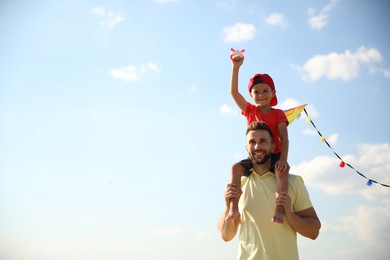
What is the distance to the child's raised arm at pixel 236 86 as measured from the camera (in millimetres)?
4820

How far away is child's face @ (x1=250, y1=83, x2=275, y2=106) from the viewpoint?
16.2ft

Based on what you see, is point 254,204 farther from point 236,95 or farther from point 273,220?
point 236,95

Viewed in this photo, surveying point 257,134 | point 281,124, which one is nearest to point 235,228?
point 257,134

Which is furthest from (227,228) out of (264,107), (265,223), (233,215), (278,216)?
(264,107)

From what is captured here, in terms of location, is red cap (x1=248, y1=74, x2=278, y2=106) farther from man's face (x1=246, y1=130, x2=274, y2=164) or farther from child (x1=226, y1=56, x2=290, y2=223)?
man's face (x1=246, y1=130, x2=274, y2=164)

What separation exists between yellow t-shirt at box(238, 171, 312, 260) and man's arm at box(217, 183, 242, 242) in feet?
0.27

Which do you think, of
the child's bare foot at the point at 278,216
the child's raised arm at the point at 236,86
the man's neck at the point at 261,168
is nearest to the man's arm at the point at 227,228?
the child's bare foot at the point at 278,216

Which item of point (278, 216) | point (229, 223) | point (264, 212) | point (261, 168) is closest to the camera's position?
point (278, 216)

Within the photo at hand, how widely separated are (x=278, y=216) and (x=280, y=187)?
307mm

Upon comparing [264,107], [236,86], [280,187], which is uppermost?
[236,86]

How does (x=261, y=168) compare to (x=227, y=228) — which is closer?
(x=227, y=228)

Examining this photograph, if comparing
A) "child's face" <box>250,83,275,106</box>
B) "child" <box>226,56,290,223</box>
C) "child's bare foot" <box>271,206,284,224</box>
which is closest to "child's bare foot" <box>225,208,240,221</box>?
"child's bare foot" <box>271,206,284,224</box>

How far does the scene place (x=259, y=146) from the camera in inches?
147

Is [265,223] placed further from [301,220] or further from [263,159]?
[263,159]
